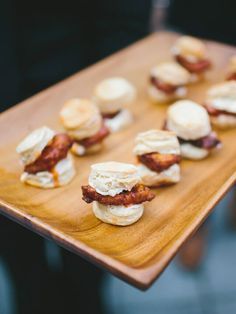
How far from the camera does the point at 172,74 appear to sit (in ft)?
7.20

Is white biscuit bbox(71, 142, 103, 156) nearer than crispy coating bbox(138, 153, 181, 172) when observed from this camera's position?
No

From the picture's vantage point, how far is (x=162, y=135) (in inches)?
65.0

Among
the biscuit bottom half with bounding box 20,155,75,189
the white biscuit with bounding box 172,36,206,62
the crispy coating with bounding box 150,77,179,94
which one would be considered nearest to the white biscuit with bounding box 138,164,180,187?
the biscuit bottom half with bounding box 20,155,75,189

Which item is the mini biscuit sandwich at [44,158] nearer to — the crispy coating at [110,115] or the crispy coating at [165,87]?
the crispy coating at [110,115]

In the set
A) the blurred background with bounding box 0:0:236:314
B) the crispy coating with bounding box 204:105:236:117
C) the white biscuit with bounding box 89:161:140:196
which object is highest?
the white biscuit with bounding box 89:161:140:196

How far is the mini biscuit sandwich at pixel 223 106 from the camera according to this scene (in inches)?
78.0

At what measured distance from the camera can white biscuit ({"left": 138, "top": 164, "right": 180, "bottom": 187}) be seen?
1.64m

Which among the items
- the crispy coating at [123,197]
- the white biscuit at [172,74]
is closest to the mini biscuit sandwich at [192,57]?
the white biscuit at [172,74]

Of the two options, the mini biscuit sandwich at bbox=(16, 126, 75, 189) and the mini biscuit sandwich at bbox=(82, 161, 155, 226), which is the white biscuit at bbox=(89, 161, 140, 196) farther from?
the mini biscuit sandwich at bbox=(16, 126, 75, 189)

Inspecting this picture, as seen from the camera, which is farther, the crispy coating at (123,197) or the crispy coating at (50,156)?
the crispy coating at (50,156)

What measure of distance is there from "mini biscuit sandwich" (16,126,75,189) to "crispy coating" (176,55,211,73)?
37.2 inches

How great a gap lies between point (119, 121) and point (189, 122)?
376 millimetres

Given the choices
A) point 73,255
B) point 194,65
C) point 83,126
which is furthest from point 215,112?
point 73,255

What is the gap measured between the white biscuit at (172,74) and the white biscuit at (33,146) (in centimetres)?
78
